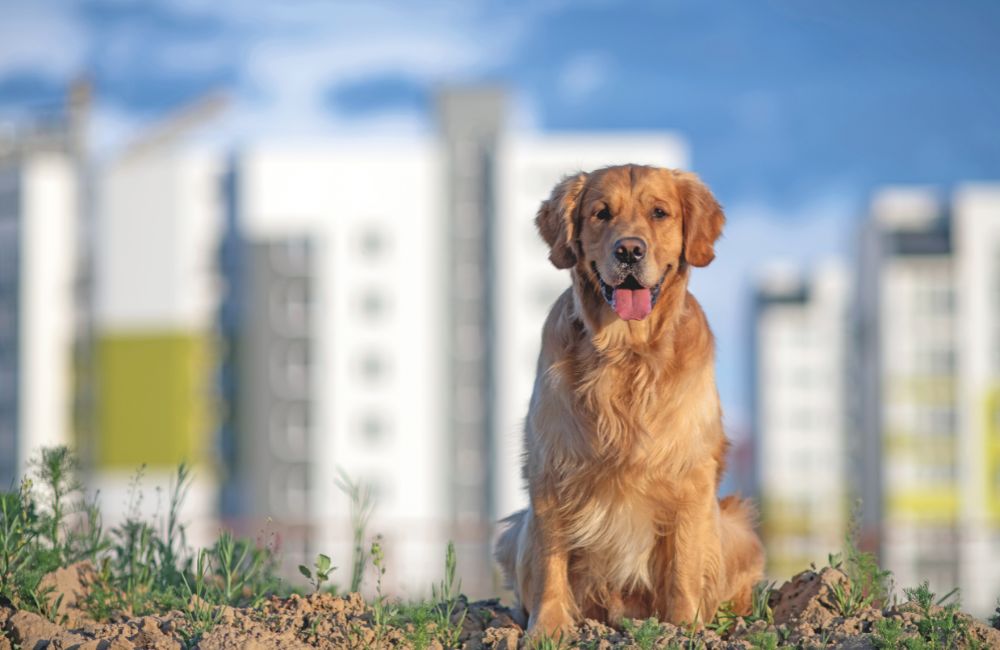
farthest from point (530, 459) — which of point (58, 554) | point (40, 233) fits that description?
point (40, 233)

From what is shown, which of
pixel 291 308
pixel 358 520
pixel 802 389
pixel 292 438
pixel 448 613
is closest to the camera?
pixel 448 613

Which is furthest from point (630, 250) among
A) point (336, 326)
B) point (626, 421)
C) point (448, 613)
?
point (336, 326)

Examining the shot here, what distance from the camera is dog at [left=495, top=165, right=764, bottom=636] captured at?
4305 millimetres

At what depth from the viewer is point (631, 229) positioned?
14.1 ft

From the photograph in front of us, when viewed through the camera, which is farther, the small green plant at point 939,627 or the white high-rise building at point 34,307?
the white high-rise building at point 34,307

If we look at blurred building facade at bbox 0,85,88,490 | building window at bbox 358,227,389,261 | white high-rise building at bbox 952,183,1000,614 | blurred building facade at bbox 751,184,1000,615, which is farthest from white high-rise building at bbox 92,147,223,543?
white high-rise building at bbox 952,183,1000,614

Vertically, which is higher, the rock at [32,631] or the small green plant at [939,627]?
the small green plant at [939,627]

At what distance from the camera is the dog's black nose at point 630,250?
13.9ft

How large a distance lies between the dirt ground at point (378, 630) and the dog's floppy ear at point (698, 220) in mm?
1229

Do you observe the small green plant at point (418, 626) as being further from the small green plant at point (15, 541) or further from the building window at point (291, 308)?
the building window at point (291, 308)

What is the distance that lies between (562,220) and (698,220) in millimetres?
472

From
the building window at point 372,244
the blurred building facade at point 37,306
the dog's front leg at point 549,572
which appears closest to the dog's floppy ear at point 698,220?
the dog's front leg at point 549,572

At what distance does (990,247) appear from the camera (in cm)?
8306

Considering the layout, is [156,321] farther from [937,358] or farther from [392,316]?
[937,358]
